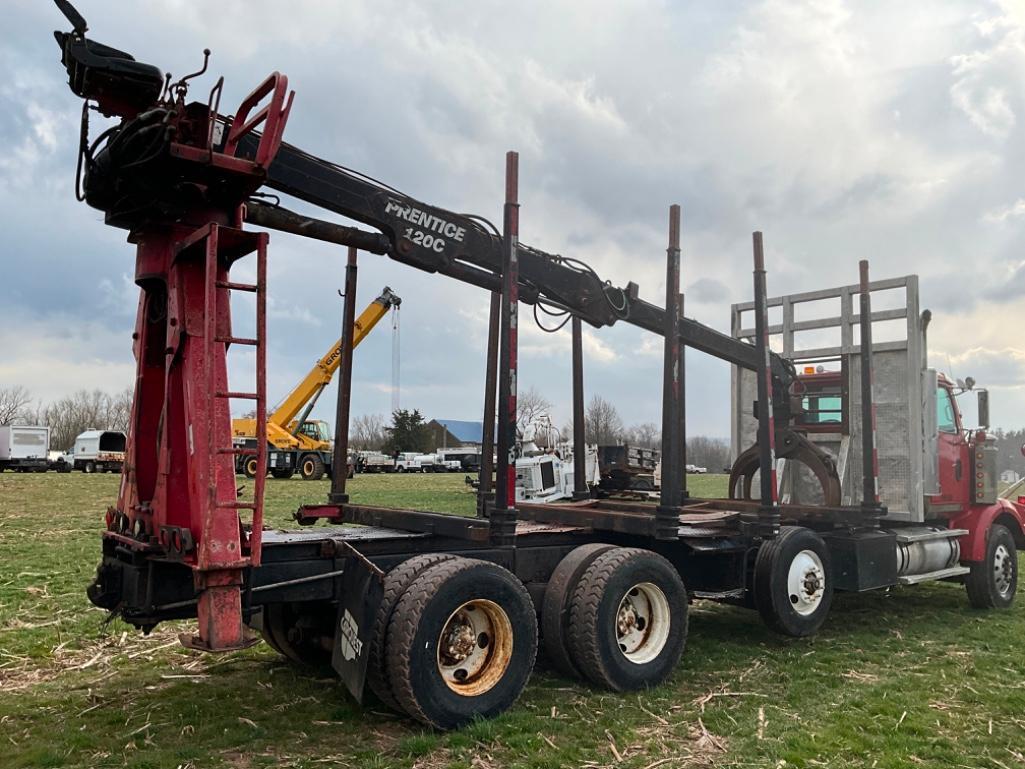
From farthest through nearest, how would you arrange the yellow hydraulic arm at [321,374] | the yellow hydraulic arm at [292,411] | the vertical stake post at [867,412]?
the yellow hydraulic arm at [292,411] < the yellow hydraulic arm at [321,374] < the vertical stake post at [867,412]

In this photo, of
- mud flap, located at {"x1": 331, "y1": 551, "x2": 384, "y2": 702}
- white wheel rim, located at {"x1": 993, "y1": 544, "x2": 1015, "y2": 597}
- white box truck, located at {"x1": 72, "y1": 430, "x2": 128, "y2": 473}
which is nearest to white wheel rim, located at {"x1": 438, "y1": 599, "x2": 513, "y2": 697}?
mud flap, located at {"x1": 331, "y1": 551, "x2": 384, "y2": 702}

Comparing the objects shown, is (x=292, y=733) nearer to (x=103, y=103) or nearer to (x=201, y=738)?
(x=201, y=738)

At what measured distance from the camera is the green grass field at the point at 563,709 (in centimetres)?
522

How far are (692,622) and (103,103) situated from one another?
24.8ft

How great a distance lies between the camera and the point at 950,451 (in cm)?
1076

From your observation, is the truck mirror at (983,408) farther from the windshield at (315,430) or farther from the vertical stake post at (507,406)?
the windshield at (315,430)

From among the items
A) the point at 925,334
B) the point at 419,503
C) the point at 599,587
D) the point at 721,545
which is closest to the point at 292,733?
the point at 599,587

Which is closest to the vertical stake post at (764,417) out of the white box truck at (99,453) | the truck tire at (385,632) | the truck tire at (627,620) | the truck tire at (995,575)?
the truck tire at (627,620)

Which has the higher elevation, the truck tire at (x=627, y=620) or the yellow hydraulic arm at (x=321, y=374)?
the yellow hydraulic arm at (x=321, y=374)

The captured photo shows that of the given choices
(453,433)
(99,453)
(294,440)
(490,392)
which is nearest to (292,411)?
(294,440)

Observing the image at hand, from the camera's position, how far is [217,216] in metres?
5.77

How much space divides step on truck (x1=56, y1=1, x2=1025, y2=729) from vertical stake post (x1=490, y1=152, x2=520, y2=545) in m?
0.02

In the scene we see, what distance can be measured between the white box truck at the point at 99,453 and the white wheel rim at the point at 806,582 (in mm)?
47541

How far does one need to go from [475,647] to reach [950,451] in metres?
7.64
